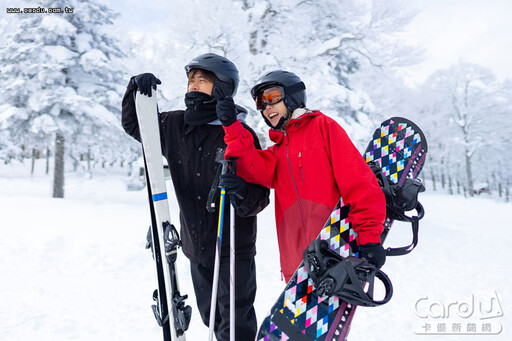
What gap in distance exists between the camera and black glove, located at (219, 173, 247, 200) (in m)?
2.04

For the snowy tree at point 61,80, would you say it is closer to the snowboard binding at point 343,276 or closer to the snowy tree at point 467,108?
the snowboard binding at point 343,276

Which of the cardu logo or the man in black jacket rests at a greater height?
the man in black jacket

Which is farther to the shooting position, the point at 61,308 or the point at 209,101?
the point at 61,308

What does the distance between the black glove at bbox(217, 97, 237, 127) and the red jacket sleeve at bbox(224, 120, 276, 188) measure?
0.14ft

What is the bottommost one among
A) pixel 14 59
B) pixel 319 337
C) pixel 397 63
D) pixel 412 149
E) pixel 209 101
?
pixel 319 337

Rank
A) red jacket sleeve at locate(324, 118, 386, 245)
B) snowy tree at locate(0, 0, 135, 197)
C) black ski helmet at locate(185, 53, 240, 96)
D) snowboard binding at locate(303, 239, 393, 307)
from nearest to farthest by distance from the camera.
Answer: snowboard binding at locate(303, 239, 393, 307), red jacket sleeve at locate(324, 118, 386, 245), black ski helmet at locate(185, 53, 240, 96), snowy tree at locate(0, 0, 135, 197)

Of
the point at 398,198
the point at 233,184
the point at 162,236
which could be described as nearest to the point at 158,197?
the point at 162,236

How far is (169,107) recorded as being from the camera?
10.3 metres

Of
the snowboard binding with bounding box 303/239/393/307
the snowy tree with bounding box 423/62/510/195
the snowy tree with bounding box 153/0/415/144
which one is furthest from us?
the snowy tree with bounding box 423/62/510/195

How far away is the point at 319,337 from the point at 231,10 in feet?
29.0

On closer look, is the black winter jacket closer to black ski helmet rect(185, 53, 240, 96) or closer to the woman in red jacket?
the woman in red jacket

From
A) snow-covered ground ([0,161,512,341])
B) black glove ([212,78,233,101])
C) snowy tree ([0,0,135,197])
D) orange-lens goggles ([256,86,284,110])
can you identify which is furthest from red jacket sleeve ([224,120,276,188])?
snowy tree ([0,0,135,197])

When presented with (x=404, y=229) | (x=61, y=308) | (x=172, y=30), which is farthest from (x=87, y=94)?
(x=404, y=229)

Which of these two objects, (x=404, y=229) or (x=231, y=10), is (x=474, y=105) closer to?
(x=404, y=229)
